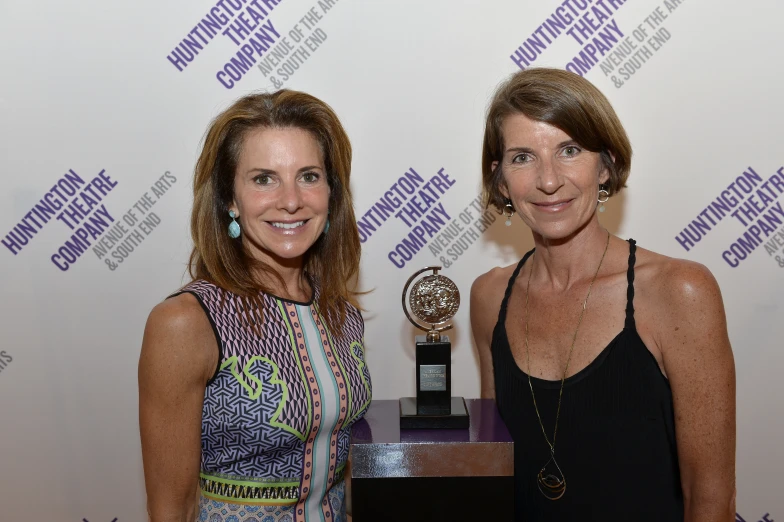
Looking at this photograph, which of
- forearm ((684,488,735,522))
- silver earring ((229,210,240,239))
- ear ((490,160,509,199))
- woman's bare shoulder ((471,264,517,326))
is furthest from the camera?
woman's bare shoulder ((471,264,517,326))

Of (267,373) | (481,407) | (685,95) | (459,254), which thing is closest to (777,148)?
(685,95)

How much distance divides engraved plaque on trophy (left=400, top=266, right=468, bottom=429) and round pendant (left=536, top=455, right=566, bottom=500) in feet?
0.83

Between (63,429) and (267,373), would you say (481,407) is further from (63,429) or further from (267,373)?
(63,429)

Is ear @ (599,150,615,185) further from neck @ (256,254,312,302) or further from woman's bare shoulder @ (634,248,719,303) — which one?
neck @ (256,254,312,302)

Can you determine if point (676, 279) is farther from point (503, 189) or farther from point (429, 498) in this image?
point (429, 498)

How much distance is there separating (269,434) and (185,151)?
4.05 ft

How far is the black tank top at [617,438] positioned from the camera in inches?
70.0

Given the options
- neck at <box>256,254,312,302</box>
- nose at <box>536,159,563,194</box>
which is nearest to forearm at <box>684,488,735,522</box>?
nose at <box>536,159,563,194</box>

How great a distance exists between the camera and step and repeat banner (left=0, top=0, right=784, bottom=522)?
2506 mm

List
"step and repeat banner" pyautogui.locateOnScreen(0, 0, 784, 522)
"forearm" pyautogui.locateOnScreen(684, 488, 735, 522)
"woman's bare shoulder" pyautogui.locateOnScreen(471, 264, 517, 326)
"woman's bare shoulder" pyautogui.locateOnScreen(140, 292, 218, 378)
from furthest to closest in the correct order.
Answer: "step and repeat banner" pyautogui.locateOnScreen(0, 0, 784, 522), "woman's bare shoulder" pyautogui.locateOnScreen(471, 264, 517, 326), "forearm" pyautogui.locateOnScreen(684, 488, 735, 522), "woman's bare shoulder" pyautogui.locateOnScreen(140, 292, 218, 378)

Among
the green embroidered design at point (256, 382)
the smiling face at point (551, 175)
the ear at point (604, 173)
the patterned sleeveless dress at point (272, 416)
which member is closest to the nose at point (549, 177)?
the smiling face at point (551, 175)

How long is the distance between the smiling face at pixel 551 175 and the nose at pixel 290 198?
22.2 inches

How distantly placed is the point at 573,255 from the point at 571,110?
40cm

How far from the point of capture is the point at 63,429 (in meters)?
2.65
